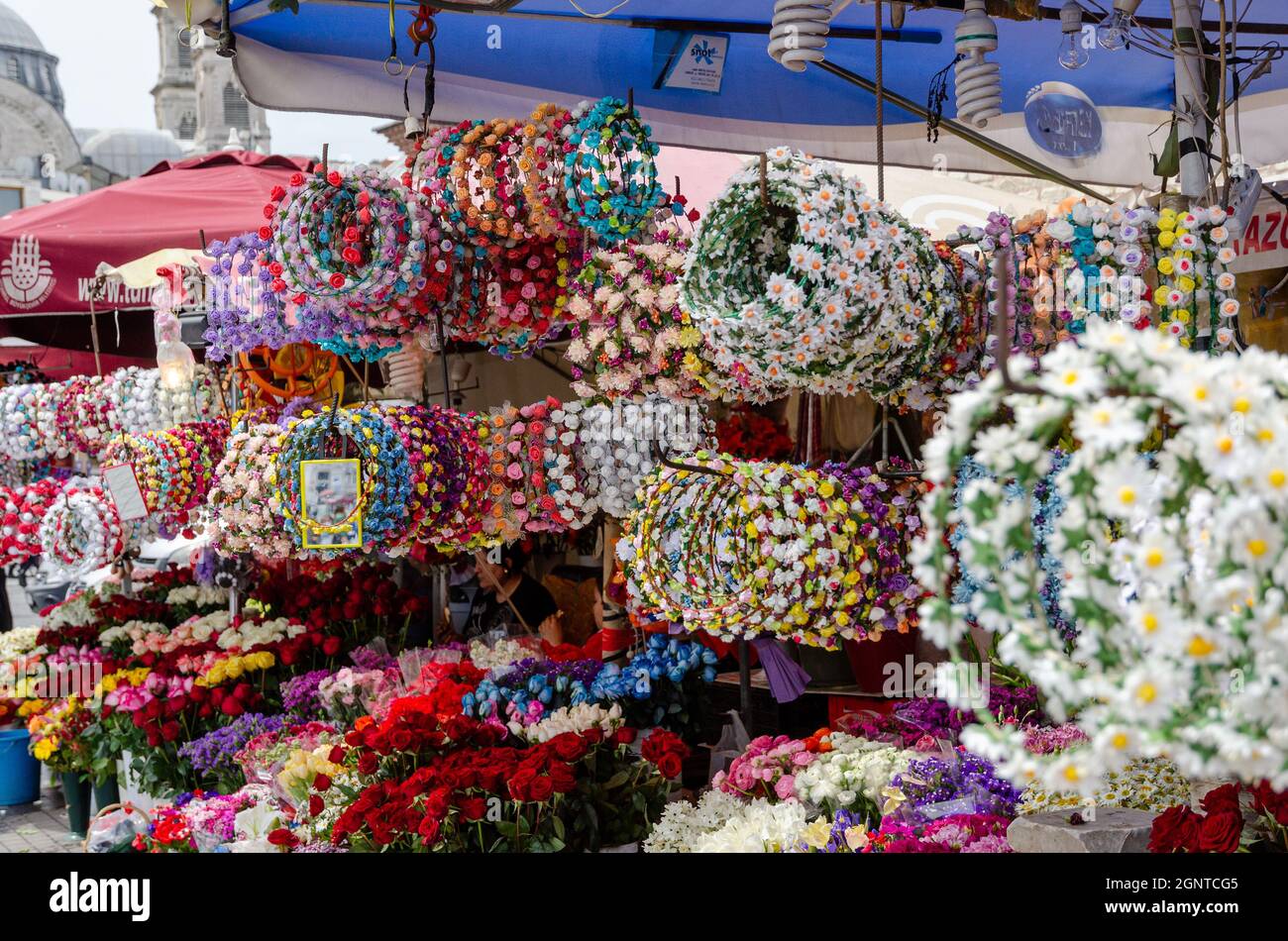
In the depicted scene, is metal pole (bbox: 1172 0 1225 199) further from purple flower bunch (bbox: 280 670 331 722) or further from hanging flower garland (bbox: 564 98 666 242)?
purple flower bunch (bbox: 280 670 331 722)

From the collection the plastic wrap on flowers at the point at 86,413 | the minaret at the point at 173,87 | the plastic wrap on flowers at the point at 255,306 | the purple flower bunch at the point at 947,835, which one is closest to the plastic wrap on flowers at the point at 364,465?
the plastic wrap on flowers at the point at 255,306

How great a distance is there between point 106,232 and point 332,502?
2.45 m

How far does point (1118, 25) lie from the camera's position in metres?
3.13

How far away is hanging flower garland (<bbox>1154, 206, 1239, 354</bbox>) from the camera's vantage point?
2.41 meters

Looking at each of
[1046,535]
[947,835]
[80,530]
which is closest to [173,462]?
[80,530]

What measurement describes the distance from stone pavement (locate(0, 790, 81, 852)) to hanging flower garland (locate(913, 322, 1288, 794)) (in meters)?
5.56

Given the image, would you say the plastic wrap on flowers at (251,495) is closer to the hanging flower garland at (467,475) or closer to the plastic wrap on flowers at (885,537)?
the hanging flower garland at (467,475)

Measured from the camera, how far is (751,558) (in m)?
2.67

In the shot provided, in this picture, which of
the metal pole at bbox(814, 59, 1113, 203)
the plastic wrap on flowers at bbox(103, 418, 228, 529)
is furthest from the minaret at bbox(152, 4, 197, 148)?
the metal pole at bbox(814, 59, 1113, 203)

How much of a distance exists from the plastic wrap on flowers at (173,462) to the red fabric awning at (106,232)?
0.64 metres

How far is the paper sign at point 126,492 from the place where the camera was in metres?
4.51

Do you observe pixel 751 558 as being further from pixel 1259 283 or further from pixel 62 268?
pixel 62 268

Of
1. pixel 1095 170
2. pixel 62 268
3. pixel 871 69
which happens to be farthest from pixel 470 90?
pixel 1095 170
